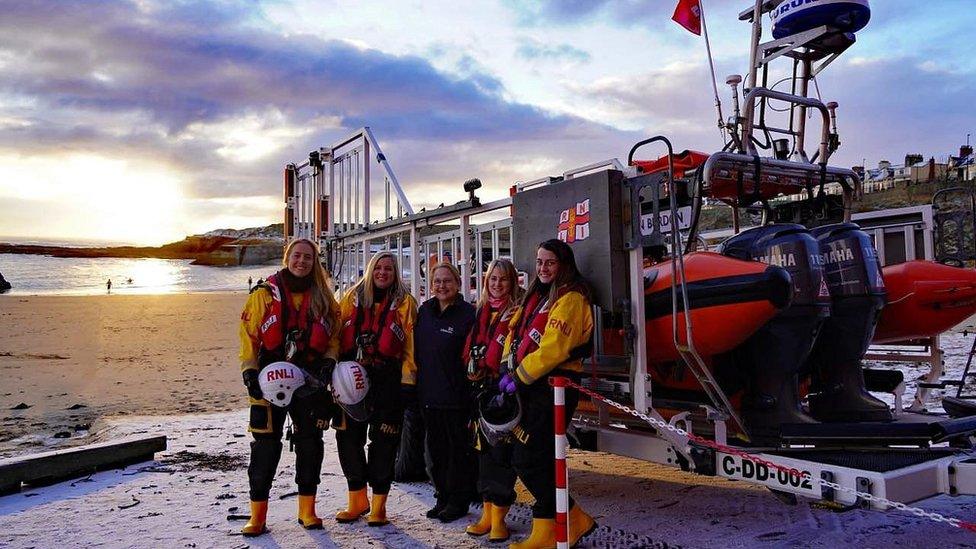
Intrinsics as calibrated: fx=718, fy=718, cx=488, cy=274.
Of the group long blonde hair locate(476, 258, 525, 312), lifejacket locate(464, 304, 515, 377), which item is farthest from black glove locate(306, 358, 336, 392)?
long blonde hair locate(476, 258, 525, 312)

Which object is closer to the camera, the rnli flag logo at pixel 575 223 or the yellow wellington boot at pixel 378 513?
the rnli flag logo at pixel 575 223

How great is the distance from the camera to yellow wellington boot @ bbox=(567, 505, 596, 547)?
154 inches

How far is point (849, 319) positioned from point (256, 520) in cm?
364

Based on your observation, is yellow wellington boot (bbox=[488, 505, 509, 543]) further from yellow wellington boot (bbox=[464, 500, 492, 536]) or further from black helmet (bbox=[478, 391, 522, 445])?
black helmet (bbox=[478, 391, 522, 445])

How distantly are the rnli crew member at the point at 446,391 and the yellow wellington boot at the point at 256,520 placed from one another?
3.32 feet

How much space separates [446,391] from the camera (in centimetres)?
445

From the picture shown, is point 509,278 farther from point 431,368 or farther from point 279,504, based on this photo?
point 279,504

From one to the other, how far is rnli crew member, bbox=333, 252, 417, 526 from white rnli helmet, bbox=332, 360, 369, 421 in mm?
125

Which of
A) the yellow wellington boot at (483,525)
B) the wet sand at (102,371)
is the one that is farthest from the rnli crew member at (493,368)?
the wet sand at (102,371)

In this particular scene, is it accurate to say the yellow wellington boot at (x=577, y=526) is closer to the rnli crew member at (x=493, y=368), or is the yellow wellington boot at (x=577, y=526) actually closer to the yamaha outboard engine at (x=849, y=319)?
the rnli crew member at (x=493, y=368)

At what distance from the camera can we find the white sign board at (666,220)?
378 cm

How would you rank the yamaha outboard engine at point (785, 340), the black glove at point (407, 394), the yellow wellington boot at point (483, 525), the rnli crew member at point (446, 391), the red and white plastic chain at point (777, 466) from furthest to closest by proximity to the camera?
the black glove at point (407, 394), the rnli crew member at point (446, 391), the yellow wellington boot at point (483, 525), the yamaha outboard engine at point (785, 340), the red and white plastic chain at point (777, 466)

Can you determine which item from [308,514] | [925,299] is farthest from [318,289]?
[925,299]

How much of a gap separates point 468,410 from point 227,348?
12124 mm
